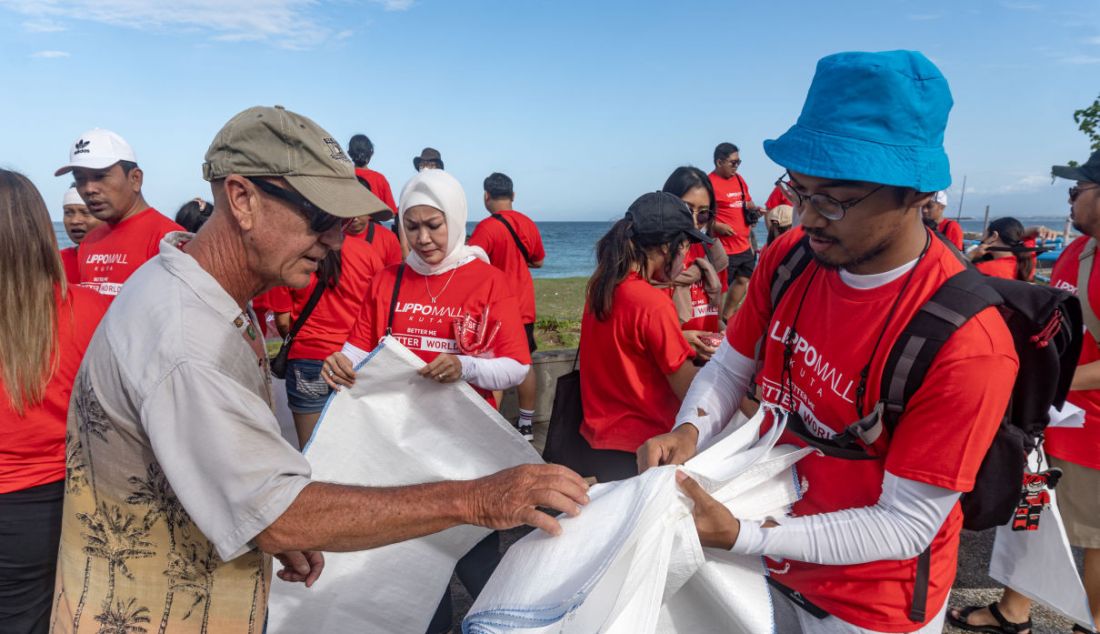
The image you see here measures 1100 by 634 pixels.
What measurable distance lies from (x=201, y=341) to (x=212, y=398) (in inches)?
6.2

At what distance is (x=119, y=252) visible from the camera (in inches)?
182

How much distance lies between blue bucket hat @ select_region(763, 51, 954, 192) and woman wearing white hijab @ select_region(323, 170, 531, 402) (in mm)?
2177

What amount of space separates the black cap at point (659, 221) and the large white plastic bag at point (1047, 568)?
6.65ft

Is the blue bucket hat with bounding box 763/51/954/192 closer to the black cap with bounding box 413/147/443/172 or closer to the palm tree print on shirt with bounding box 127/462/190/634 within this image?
the palm tree print on shirt with bounding box 127/462/190/634

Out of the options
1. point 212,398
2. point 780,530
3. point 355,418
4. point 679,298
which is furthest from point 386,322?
point 780,530

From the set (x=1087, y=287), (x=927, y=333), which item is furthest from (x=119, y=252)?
(x=1087, y=287)

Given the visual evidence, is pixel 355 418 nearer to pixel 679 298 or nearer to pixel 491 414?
pixel 491 414

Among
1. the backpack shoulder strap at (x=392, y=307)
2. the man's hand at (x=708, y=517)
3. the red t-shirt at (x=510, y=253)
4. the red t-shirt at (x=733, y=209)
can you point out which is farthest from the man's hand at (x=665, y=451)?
the red t-shirt at (x=733, y=209)

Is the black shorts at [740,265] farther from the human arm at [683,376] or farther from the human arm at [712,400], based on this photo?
the human arm at [712,400]

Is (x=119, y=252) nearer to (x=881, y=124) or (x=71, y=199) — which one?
(x=71, y=199)

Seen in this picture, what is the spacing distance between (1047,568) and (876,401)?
2.58 metres

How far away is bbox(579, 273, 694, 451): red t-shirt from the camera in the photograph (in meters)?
3.11

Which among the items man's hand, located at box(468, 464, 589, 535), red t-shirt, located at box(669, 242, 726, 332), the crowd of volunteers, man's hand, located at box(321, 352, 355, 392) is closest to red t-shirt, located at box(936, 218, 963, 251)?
red t-shirt, located at box(669, 242, 726, 332)

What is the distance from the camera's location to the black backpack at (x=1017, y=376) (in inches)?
65.9
